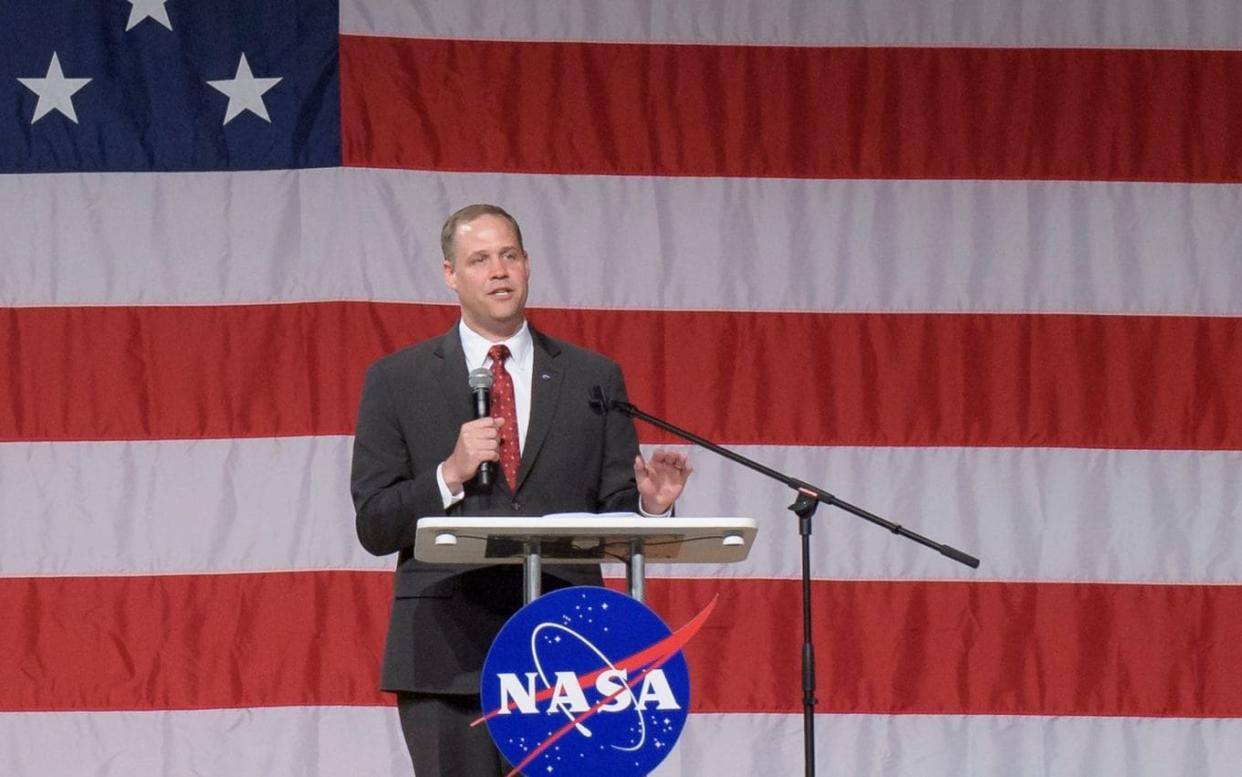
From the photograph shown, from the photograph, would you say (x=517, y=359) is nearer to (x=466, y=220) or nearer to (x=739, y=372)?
(x=466, y=220)

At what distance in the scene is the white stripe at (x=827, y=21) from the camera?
4094 mm

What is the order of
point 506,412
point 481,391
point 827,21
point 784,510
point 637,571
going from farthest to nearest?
1. point 827,21
2. point 784,510
3. point 506,412
4. point 481,391
5. point 637,571

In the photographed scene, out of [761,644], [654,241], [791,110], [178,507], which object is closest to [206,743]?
[178,507]

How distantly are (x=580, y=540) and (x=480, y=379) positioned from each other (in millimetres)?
323

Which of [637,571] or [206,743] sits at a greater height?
[637,571]

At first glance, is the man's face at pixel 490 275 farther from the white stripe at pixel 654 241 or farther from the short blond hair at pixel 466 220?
the white stripe at pixel 654 241


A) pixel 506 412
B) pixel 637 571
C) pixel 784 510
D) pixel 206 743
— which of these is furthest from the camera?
pixel 784 510

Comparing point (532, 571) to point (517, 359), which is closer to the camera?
point (532, 571)

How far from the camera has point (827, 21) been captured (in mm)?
4148

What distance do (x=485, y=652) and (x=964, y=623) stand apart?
1832mm

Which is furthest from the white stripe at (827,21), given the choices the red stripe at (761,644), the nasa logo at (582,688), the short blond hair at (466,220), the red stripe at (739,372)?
the nasa logo at (582,688)

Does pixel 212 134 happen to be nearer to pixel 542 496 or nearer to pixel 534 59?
pixel 534 59

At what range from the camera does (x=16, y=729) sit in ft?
12.8

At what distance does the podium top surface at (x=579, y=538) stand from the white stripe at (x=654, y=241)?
Answer: 1742mm
